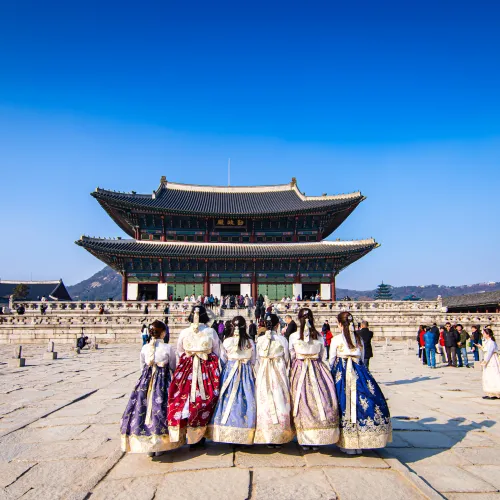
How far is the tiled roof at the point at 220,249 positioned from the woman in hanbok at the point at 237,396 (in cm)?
2781

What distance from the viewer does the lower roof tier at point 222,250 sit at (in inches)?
1264

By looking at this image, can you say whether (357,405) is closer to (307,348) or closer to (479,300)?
(307,348)

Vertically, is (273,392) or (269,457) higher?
(273,392)

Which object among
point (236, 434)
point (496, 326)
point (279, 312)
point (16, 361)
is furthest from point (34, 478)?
point (496, 326)

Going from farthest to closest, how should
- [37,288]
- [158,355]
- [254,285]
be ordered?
[37,288] < [254,285] < [158,355]

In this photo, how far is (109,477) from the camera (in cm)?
441

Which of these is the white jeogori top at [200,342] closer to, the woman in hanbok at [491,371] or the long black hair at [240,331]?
the long black hair at [240,331]

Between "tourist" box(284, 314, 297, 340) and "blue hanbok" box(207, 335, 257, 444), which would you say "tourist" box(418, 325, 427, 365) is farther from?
"blue hanbok" box(207, 335, 257, 444)

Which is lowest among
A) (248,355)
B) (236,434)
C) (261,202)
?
(236,434)

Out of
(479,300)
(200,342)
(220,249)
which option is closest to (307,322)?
(200,342)

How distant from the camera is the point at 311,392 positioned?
496cm

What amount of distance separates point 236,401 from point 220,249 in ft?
99.6

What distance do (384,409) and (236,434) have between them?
1813mm

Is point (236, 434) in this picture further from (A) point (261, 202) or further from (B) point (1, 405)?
(A) point (261, 202)
